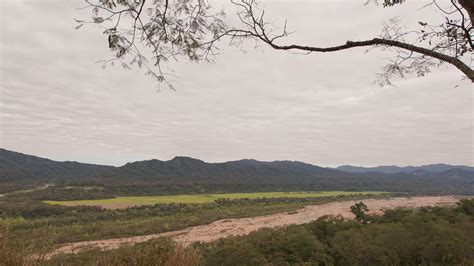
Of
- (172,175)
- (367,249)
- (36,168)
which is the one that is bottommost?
(367,249)

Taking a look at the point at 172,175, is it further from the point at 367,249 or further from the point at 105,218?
the point at 367,249

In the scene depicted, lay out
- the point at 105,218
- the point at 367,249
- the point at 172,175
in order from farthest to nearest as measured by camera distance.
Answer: the point at 172,175 < the point at 105,218 < the point at 367,249

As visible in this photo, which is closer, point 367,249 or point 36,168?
point 367,249

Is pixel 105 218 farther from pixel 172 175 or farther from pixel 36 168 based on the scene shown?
pixel 36 168

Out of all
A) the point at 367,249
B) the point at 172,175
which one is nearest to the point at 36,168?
the point at 172,175

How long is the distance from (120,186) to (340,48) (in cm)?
8035

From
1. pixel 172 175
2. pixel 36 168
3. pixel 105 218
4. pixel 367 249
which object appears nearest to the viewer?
pixel 367 249

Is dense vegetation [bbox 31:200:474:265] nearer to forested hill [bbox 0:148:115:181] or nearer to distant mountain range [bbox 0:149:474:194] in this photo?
distant mountain range [bbox 0:149:474:194]

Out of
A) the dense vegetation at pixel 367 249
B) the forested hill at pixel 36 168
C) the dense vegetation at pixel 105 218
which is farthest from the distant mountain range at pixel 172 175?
the dense vegetation at pixel 367 249

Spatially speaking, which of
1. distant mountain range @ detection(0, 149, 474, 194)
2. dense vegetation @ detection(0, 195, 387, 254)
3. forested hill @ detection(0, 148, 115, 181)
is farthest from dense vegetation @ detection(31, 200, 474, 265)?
forested hill @ detection(0, 148, 115, 181)

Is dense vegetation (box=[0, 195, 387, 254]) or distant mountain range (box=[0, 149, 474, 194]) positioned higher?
distant mountain range (box=[0, 149, 474, 194])

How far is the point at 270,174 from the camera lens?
15175 centimetres

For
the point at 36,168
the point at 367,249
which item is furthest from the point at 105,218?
the point at 36,168

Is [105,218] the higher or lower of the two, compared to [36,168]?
lower
